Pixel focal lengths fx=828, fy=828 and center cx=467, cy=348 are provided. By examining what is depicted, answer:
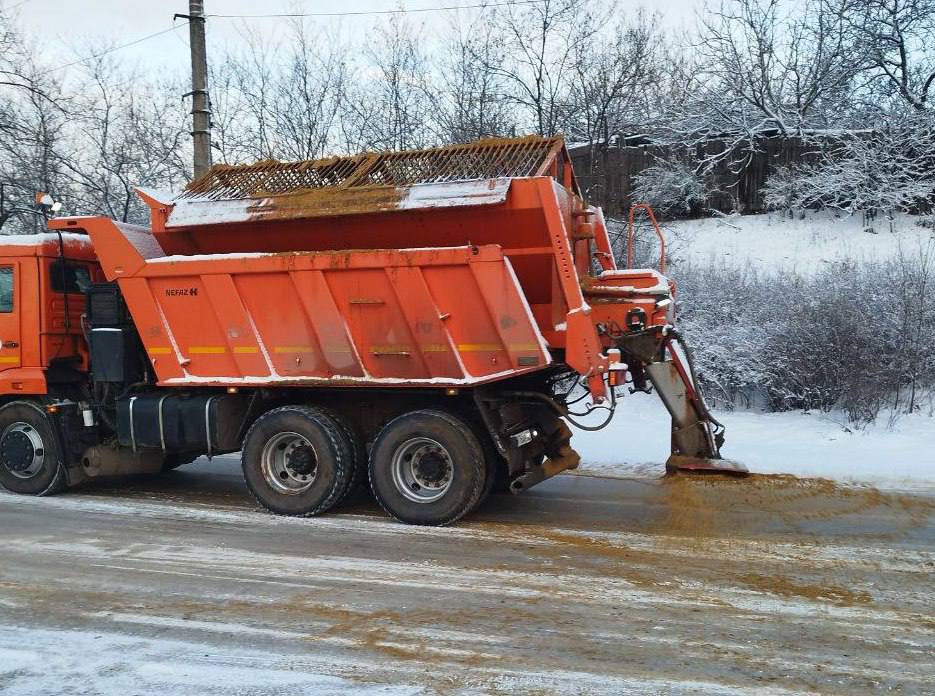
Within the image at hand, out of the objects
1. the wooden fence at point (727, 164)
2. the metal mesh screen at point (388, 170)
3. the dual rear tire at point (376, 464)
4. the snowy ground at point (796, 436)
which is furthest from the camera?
the wooden fence at point (727, 164)

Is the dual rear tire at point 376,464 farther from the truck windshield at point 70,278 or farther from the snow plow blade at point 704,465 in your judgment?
the truck windshield at point 70,278

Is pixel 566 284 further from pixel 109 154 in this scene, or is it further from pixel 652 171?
pixel 109 154

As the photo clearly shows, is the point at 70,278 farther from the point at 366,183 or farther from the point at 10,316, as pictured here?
the point at 366,183

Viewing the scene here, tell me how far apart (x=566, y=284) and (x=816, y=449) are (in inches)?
202

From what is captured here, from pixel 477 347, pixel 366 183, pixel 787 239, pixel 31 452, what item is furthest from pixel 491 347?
pixel 787 239

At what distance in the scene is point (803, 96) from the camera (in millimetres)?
21047

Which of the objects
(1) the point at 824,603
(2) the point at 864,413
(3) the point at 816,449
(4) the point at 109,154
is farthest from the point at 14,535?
(4) the point at 109,154

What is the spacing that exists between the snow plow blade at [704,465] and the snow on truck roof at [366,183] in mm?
2777

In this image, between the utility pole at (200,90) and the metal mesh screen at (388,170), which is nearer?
the metal mesh screen at (388,170)

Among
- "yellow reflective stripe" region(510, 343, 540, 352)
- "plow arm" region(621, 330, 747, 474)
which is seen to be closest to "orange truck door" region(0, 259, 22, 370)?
"yellow reflective stripe" region(510, 343, 540, 352)

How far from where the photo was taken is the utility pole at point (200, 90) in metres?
12.1

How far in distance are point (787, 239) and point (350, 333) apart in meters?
14.2

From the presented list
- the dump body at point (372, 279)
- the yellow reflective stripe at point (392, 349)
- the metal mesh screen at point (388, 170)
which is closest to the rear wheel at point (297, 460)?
the dump body at point (372, 279)

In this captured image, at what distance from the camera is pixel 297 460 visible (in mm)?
→ 7438
